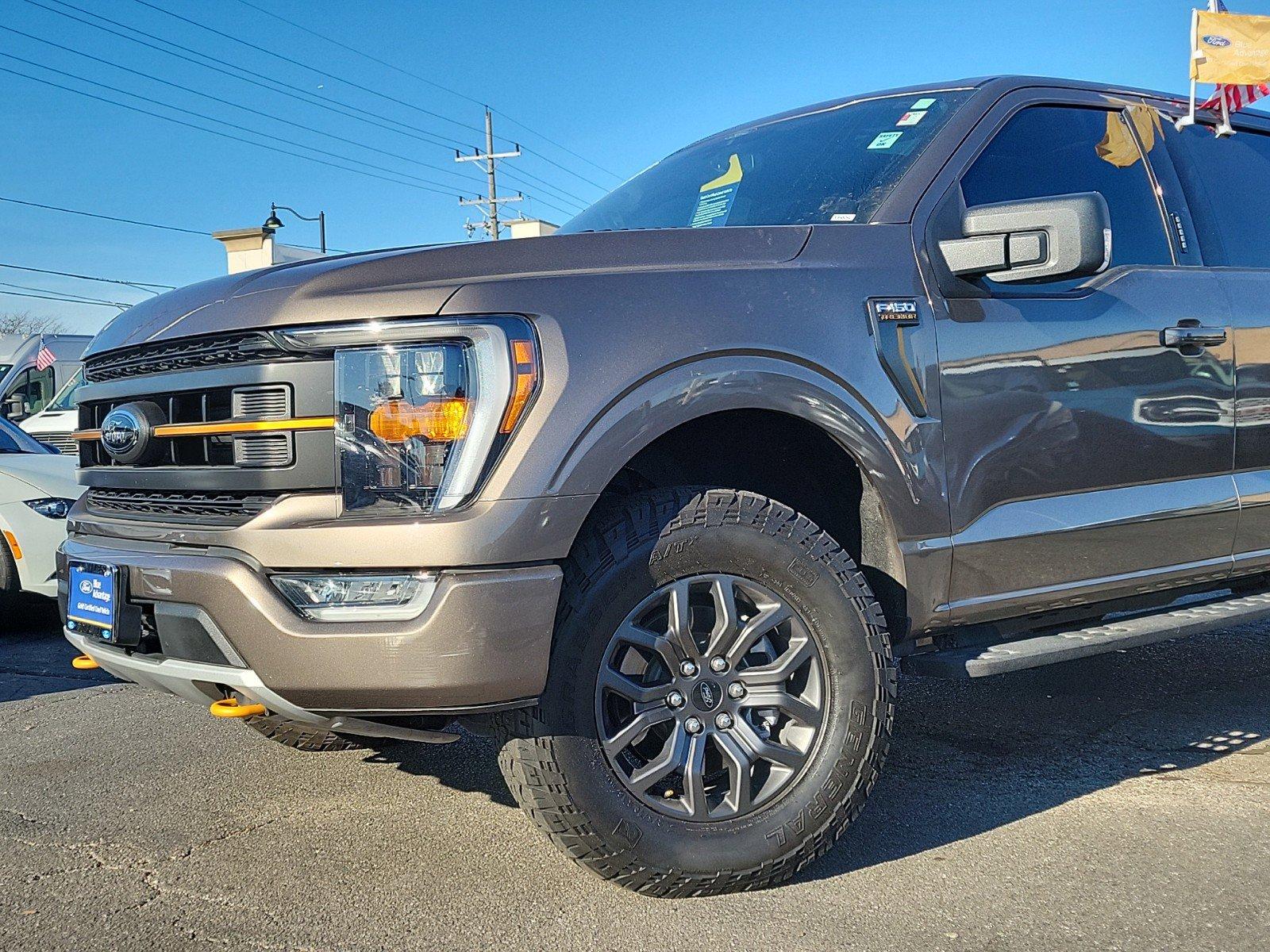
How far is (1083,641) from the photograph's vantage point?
3.15 m

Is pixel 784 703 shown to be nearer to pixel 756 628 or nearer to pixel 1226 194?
pixel 756 628

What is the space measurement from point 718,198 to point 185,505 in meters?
1.77

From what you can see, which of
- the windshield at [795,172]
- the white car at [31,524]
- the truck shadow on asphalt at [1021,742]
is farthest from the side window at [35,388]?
A: the windshield at [795,172]

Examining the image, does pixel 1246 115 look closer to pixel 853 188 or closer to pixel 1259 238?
pixel 1259 238

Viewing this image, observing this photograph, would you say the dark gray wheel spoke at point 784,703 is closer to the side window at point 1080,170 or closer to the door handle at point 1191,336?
the side window at point 1080,170

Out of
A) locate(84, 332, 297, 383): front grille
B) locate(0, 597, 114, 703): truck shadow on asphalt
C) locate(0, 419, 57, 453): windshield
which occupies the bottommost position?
locate(0, 597, 114, 703): truck shadow on asphalt

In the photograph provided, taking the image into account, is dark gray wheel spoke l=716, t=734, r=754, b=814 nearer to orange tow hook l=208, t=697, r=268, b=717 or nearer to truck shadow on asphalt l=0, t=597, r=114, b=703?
orange tow hook l=208, t=697, r=268, b=717

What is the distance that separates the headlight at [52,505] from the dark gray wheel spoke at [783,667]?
4.73 m

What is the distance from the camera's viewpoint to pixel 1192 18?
4.76 m

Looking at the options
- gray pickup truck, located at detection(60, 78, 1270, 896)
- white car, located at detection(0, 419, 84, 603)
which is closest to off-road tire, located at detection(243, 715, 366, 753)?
gray pickup truck, located at detection(60, 78, 1270, 896)

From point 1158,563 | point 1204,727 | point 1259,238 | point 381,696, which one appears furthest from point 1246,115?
point 381,696

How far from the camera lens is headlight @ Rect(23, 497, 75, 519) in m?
6.20

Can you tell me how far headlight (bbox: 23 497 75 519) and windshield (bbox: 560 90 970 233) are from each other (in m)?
3.64

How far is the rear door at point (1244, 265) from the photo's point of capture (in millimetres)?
3602
